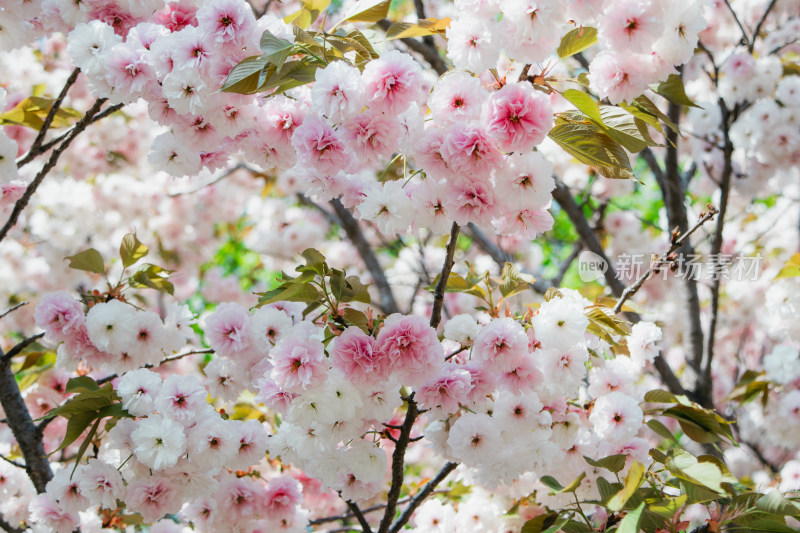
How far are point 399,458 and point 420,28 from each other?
980 millimetres

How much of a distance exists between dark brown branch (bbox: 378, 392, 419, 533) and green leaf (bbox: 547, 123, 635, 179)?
66 cm

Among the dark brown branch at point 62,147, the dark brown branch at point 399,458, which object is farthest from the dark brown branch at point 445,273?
the dark brown branch at point 62,147

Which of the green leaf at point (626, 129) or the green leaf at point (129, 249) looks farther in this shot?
the green leaf at point (129, 249)

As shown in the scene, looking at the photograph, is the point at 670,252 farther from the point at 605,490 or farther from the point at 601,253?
the point at 601,253

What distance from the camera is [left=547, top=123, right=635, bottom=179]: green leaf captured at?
4.00ft

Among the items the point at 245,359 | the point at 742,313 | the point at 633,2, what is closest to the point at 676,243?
the point at 633,2

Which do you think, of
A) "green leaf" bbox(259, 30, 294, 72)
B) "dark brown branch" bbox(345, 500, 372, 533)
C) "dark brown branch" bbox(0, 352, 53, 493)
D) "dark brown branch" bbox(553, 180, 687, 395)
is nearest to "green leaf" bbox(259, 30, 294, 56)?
"green leaf" bbox(259, 30, 294, 72)

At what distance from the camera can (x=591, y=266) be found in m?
2.73

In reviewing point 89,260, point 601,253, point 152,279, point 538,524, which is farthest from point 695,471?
point 601,253

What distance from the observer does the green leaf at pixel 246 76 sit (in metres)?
1.20

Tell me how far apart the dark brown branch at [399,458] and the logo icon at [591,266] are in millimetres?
1235

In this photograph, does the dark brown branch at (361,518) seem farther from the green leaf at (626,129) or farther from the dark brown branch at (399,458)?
the green leaf at (626,129)

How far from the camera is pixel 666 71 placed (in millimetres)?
Answer: 1236

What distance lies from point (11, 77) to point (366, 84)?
320cm
